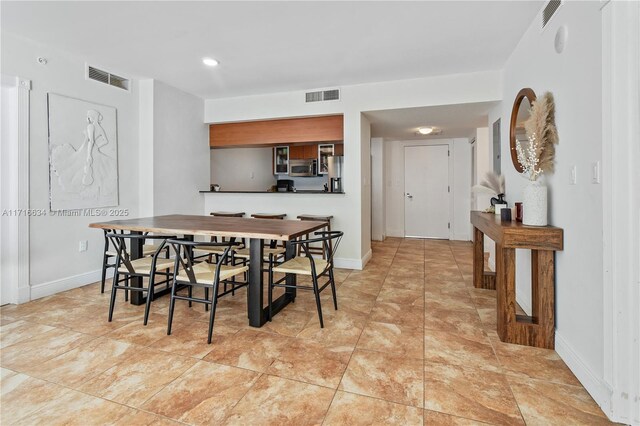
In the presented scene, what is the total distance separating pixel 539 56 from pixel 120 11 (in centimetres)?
329

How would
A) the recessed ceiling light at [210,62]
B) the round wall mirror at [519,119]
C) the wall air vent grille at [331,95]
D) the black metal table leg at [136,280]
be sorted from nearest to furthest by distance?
1. the round wall mirror at [519,119]
2. the black metal table leg at [136,280]
3. the recessed ceiling light at [210,62]
4. the wall air vent grille at [331,95]

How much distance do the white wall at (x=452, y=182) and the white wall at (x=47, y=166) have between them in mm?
5212

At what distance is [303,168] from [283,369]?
531 centimetres

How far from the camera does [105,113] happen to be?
3695mm

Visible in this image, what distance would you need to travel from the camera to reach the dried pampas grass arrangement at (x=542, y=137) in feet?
6.95

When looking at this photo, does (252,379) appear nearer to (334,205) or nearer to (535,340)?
(535,340)

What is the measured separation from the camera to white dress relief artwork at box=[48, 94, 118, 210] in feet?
10.7

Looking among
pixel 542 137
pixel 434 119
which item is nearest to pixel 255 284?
pixel 542 137

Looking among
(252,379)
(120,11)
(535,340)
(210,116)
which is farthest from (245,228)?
(210,116)

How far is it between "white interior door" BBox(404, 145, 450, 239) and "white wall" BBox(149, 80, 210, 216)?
4.30m

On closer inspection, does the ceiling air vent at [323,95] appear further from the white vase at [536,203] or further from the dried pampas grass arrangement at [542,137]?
the white vase at [536,203]

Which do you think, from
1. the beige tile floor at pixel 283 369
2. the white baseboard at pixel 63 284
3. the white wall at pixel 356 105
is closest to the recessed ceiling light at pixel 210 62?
the white wall at pixel 356 105

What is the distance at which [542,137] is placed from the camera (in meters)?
2.14

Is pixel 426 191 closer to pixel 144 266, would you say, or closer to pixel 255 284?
pixel 255 284
